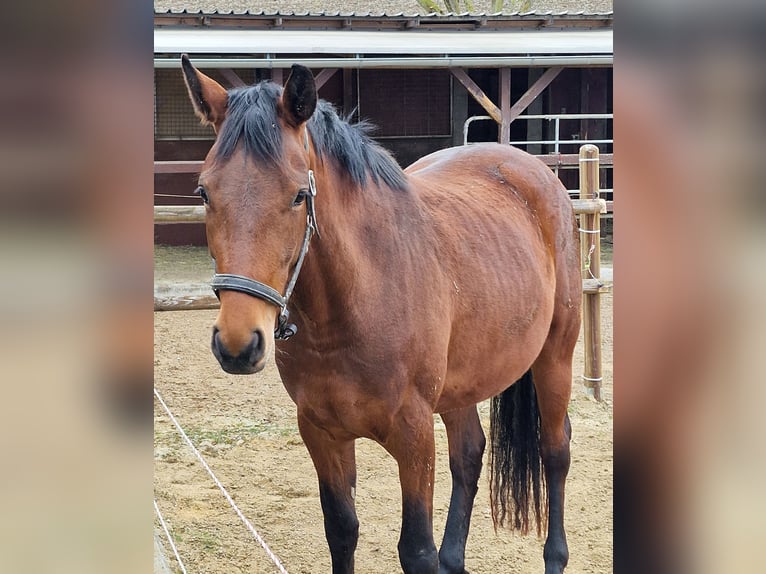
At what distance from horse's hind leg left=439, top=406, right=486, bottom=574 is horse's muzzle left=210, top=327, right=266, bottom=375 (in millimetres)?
1808

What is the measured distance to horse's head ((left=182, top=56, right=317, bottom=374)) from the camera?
62.6 inches

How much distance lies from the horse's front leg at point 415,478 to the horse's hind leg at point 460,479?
0.79 meters

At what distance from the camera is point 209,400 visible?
5270 mm

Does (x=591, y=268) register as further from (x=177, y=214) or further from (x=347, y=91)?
(x=347, y=91)

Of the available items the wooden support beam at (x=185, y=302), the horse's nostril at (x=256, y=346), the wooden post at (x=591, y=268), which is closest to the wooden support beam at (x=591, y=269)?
the wooden post at (x=591, y=268)

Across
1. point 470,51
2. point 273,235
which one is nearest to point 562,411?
point 273,235

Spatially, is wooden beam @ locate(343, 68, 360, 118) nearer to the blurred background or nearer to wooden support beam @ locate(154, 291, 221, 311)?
wooden support beam @ locate(154, 291, 221, 311)

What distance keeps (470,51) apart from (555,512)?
7107 mm

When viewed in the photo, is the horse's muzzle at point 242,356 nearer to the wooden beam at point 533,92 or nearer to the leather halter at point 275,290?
the leather halter at point 275,290

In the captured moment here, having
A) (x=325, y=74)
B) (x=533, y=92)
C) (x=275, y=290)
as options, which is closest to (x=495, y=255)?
(x=275, y=290)

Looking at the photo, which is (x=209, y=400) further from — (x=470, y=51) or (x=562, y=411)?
(x=470, y=51)

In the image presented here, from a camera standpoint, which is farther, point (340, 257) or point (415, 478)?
point (415, 478)

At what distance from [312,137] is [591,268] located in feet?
12.5
